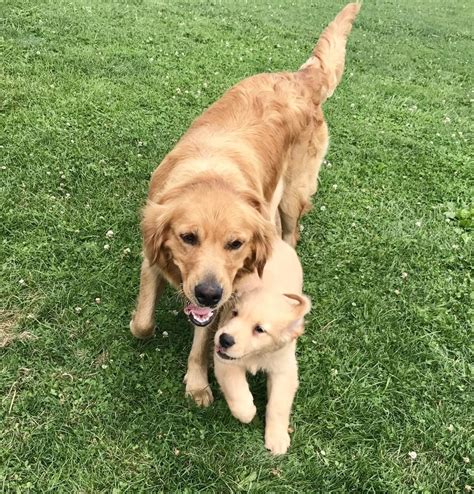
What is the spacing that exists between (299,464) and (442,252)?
2.56 meters

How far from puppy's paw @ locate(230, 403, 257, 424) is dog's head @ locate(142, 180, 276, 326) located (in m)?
0.50

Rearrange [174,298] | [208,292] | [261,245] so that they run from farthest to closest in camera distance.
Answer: [174,298], [261,245], [208,292]

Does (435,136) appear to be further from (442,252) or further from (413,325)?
(413,325)

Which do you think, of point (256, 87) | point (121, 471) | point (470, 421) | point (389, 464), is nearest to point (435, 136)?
point (256, 87)

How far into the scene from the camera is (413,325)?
396 centimetres

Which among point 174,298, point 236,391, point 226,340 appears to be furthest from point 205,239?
point 174,298

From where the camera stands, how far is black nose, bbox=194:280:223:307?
2.77m

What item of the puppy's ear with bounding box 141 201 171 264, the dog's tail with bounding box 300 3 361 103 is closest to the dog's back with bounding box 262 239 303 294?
the puppy's ear with bounding box 141 201 171 264

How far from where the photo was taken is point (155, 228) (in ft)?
9.90

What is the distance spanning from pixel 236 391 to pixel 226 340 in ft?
1.24

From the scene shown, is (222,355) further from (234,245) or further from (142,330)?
(142,330)

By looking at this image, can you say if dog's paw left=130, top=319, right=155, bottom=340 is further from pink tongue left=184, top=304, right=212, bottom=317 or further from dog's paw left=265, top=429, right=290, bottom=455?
dog's paw left=265, top=429, right=290, bottom=455

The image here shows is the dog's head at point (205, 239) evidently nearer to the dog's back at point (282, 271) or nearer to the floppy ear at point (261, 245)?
the floppy ear at point (261, 245)

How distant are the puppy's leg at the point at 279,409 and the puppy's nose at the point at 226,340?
46 cm
